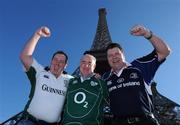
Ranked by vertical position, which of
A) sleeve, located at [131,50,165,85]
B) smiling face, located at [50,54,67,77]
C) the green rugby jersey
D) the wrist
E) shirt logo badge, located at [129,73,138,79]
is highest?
the wrist

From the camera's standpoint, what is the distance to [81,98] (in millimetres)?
5426

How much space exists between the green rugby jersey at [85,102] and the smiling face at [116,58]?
1.03ft

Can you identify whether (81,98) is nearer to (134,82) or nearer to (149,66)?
(134,82)

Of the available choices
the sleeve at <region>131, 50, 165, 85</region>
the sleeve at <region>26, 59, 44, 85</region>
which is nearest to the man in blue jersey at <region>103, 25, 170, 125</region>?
the sleeve at <region>131, 50, 165, 85</region>

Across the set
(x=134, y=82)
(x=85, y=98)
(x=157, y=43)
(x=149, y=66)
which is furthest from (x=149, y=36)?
(x=85, y=98)

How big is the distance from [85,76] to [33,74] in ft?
2.77

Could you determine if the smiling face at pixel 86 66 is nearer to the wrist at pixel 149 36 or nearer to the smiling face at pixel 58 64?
the smiling face at pixel 58 64

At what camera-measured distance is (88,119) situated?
5.23 metres

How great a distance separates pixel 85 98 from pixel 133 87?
28.0 inches

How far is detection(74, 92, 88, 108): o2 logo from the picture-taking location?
535cm

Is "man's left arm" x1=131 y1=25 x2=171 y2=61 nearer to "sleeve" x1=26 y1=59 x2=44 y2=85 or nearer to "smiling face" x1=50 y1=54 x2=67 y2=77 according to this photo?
"smiling face" x1=50 y1=54 x2=67 y2=77

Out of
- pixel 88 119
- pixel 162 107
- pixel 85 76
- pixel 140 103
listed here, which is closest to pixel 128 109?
pixel 140 103

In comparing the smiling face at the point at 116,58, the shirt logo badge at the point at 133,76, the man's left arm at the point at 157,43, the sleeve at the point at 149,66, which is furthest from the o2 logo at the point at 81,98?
the man's left arm at the point at 157,43

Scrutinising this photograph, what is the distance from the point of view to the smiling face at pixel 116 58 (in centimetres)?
559
